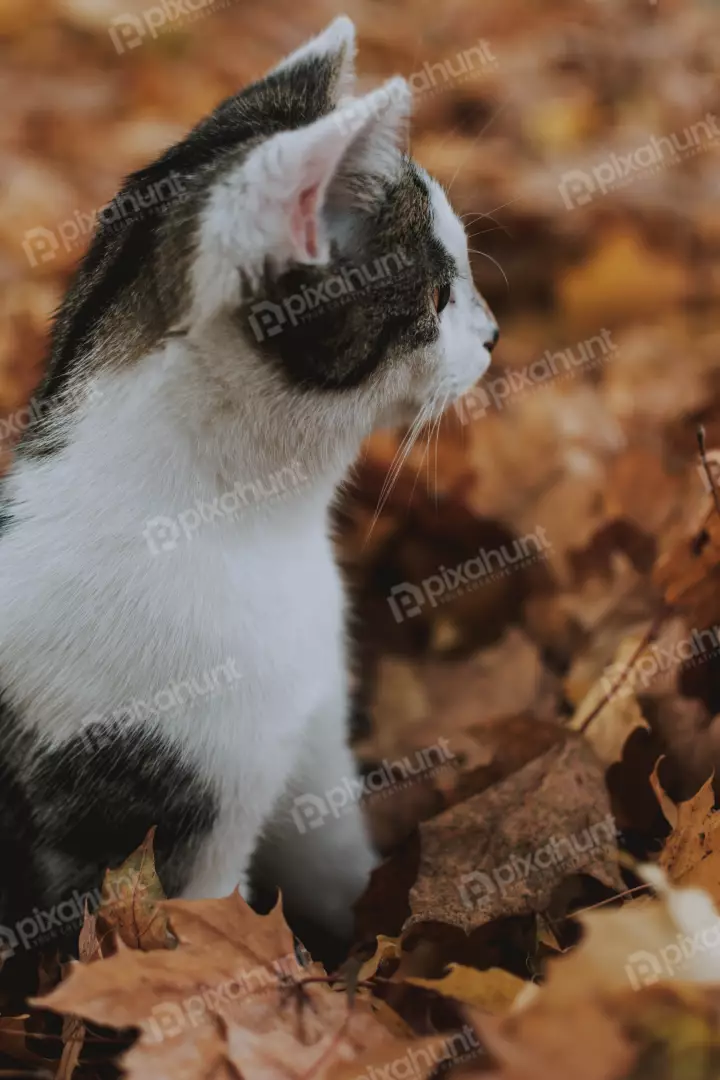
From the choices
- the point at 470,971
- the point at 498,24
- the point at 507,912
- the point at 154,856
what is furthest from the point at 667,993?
the point at 498,24

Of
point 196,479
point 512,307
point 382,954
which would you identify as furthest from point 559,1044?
point 512,307

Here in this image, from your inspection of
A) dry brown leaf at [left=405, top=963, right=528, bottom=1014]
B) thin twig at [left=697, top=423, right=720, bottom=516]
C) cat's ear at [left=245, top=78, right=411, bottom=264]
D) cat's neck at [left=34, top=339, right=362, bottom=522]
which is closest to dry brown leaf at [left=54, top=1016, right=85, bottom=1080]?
dry brown leaf at [left=405, top=963, right=528, bottom=1014]

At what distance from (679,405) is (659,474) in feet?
0.65

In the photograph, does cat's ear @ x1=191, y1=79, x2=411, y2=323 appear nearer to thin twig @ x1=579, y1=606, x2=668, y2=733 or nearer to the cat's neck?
the cat's neck

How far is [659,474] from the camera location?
1.54 m

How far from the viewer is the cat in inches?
34.9

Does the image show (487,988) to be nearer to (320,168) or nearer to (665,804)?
(665,804)

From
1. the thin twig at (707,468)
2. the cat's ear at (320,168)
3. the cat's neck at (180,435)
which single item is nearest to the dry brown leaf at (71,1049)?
the cat's neck at (180,435)

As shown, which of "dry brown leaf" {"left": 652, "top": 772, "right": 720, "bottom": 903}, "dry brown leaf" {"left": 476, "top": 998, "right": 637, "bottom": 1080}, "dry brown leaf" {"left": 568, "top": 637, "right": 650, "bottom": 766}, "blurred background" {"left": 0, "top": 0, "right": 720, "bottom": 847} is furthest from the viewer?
"blurred background" {"left": 0, "top": 0, "right": 720, "bottom": 847}

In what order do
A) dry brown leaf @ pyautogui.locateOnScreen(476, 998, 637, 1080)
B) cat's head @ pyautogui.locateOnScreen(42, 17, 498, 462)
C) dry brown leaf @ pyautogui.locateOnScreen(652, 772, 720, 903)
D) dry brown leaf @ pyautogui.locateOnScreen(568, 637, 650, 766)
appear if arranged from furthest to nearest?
1. dry brown leaf @ pyautogui.locateOnScreen(568, 637, 650, 766)
2. dry brown leaf @ pyautogui.locateOnScreen(652, 772, 720, 903)
3. cat's head @ pyautogui.locateOnScreen(42, 17, 498, 462)
4. dry brown leaf @ pyautogui.locateOnScreen(476, 998, 637, 1080)

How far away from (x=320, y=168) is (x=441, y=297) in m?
0.26

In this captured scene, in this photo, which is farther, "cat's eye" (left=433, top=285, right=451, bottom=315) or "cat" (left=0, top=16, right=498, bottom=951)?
"cat's eye" (left=433, top=285, right=451, bottom=315)

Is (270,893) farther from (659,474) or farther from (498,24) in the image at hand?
(498,24)

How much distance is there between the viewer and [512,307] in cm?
199
